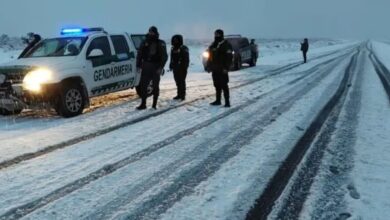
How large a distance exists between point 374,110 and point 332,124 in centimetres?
204

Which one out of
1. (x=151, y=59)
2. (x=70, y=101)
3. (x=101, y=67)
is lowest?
(x=70, y=101)

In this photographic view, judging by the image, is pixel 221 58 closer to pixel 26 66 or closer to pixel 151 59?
pixel 151 59

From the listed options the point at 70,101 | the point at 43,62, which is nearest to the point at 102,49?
the point at 43,62

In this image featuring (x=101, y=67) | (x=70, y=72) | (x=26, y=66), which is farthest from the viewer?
(x=101, y=67)

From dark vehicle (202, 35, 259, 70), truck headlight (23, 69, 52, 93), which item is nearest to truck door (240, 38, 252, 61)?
dark vehicle (202, 35, 259, 70)

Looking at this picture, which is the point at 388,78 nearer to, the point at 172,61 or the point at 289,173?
the point at 172,61

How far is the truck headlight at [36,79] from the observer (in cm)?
975

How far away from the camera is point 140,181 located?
5.60m

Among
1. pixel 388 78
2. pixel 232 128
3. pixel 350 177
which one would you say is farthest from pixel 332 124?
pixel 388 78

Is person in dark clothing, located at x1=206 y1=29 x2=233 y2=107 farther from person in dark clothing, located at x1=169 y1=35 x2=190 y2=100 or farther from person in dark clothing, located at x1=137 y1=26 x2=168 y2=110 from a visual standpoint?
person in dark clothing, located at x1=169 y1=35 x2=190 y2=100

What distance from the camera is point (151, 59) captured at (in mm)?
11062

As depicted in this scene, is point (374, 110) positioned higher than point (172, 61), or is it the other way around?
point (172, 61)

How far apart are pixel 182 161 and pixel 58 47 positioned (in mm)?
5722

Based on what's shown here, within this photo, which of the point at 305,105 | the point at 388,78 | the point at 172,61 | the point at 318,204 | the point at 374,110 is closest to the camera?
the point at 318,204
